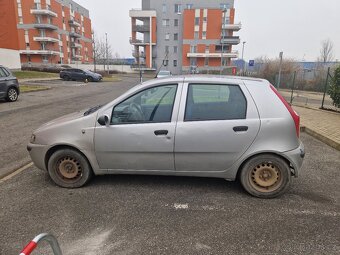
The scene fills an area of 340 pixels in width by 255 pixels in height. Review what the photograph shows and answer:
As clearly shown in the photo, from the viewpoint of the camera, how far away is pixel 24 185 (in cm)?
381

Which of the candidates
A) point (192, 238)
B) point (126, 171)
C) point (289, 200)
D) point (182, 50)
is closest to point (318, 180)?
point (289, 200)

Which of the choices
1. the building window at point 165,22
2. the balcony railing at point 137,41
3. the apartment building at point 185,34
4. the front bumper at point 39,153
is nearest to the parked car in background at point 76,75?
the apartment building at point 185,34

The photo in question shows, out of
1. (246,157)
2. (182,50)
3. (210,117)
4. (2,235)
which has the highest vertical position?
(182,50)

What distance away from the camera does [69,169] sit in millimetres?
3754

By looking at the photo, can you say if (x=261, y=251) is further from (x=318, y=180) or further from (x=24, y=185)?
(x=24, y=185)

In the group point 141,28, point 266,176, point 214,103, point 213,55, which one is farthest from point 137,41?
point 266,176

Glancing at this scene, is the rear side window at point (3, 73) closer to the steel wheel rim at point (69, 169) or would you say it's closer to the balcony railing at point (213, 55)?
the steel wheel rim at point (69, 169)

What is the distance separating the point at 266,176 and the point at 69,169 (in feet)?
9.58

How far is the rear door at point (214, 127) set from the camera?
11.0ft

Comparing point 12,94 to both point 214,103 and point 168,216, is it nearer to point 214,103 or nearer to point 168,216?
point 214,103

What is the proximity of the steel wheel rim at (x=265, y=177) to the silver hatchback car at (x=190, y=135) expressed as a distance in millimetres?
13

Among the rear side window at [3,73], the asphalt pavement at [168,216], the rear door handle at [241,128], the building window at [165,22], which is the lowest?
the asphalt pavement at [168,216]

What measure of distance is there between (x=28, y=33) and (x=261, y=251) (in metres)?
67.3

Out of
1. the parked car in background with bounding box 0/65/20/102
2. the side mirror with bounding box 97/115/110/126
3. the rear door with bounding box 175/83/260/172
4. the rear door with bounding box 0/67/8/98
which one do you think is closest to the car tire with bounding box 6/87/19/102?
the parked car in background with bounding box 0/65/20/102
